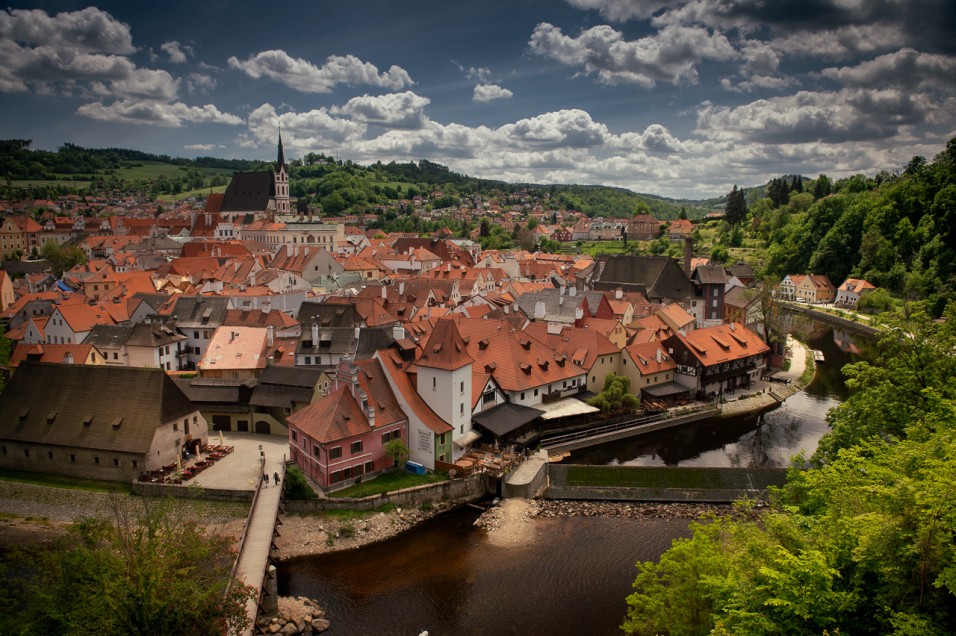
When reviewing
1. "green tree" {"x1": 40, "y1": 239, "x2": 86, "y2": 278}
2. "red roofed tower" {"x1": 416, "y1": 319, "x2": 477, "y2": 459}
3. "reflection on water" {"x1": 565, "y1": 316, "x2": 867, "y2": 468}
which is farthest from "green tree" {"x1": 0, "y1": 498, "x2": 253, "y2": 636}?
"green tree" {"x1": 40, "y1": 239, "x2": 86, "y2": 278}

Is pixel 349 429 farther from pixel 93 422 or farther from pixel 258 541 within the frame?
pixel 93 422

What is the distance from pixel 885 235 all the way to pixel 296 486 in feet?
344

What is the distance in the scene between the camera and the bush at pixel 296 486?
96.8 ft

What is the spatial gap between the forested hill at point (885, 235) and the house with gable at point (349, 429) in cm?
5941

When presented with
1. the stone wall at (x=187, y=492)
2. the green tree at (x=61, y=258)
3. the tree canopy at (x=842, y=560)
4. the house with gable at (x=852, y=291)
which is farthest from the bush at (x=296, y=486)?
Result: the house with gable at (x=852, y=291)

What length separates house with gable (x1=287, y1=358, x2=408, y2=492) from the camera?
30594 mm

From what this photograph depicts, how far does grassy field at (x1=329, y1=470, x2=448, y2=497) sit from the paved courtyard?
13.8 ft

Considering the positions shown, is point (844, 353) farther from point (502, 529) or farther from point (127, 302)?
point (127, 302)

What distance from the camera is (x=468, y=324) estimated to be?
41.8 metres

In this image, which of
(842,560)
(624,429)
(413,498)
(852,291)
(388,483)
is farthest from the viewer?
(852,291)

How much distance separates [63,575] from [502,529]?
1879 centimetres

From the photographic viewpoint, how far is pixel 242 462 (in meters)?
33.6

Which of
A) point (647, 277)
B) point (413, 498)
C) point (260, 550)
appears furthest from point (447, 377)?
point (647, 277)

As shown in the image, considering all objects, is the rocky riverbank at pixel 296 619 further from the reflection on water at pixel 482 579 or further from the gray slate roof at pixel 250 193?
the gray slate roof at pixel 250 193
